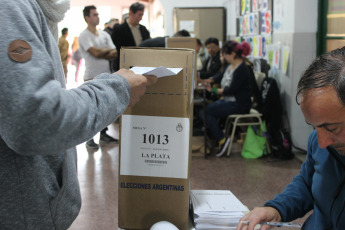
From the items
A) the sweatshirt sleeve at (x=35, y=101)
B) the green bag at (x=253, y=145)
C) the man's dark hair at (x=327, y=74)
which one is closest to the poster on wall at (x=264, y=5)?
the green bag at (x=253, y=145)

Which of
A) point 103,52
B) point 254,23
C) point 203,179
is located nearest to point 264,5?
point 254,23

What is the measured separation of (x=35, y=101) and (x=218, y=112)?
4.19 metres

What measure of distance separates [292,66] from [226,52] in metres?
0.78

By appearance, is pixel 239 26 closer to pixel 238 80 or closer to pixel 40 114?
pixel 238 80

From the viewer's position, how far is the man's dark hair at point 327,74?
1078 mm

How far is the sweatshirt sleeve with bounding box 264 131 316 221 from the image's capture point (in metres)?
1.42

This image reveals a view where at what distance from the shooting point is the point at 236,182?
3.87 meters

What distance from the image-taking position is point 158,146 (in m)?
1.43

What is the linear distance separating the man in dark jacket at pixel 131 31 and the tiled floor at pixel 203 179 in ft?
4.30

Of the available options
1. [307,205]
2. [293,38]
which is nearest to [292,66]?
[293,38]

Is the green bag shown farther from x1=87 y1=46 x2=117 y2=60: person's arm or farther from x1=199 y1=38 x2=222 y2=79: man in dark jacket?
x1=199 y1=38 x2=222 y2=79: man in dark jacket

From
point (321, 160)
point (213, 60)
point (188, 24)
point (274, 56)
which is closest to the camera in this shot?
point (321, 160)

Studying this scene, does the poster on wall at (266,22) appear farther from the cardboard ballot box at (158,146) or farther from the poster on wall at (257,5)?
the cardboard ballot box at (158,146)

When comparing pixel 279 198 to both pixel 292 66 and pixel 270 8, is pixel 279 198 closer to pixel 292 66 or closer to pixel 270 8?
pixel 292 66
